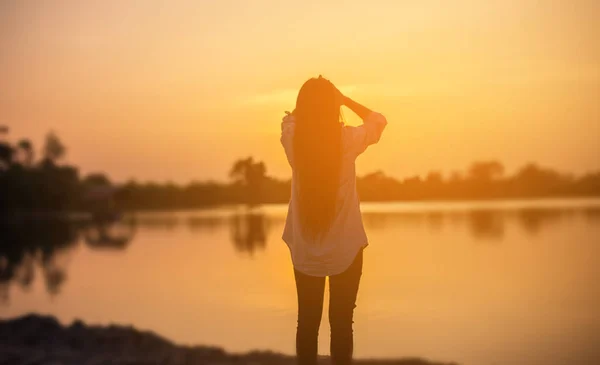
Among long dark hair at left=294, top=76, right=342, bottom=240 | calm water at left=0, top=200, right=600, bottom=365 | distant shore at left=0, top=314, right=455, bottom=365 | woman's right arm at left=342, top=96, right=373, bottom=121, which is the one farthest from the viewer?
calm water at left=0, top=200, right=600, bottom=365

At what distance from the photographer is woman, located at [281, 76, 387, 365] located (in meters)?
2.99

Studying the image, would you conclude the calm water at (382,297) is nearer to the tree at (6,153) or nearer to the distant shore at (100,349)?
the distant shore at (100,349)

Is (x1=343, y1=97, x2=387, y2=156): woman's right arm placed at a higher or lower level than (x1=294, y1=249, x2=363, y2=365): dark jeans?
higher

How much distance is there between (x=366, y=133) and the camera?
3.14m

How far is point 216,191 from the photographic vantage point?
83.6 ft

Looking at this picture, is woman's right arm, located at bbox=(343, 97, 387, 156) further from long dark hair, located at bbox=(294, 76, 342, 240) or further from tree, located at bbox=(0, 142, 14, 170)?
tree, located at bbox=(0, 142, 14, 170)

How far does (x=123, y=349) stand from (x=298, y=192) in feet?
12.6

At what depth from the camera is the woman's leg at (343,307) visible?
3088 millimetres

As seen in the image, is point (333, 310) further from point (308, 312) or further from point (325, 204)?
point (325, 204)

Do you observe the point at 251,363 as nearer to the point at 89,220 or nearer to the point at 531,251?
the point at 531,251

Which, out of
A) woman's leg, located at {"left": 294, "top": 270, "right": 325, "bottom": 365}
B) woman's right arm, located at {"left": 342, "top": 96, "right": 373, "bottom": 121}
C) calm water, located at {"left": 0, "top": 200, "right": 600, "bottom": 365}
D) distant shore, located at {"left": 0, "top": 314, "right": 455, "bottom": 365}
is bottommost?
calm water, located at {"left": 0, "top": 200, "right": 600, "bottom": 365}

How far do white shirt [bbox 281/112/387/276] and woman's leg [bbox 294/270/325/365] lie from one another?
6 cm

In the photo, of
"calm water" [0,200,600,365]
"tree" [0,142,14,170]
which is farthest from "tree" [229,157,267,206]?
"tree" [0,142,14,170]

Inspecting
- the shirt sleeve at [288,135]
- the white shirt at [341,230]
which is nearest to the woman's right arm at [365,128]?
the white shirt at [341,230]
